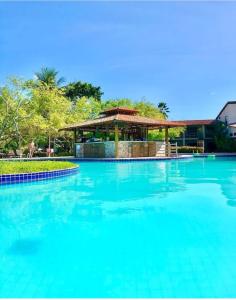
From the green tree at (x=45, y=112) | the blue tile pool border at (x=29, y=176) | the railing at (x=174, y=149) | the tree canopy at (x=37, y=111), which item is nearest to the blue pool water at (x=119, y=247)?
the blue tile pool border at (x=29, y=176)

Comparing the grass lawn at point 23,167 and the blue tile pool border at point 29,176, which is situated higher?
the grass lawn at point 23,167

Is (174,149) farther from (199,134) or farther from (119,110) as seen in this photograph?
(199,134)

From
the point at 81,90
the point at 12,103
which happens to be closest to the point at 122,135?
the point at 12,103

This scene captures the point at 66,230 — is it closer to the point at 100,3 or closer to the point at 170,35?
the point at 100,3

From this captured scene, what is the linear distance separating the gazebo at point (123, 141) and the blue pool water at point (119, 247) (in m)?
15.3

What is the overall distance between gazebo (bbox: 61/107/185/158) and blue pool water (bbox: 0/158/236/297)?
15.3 m

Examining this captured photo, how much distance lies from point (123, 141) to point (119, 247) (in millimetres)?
19314

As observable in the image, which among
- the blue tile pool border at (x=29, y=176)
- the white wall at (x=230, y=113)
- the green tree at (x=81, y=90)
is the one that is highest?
the green tree at (x=81, y=90)

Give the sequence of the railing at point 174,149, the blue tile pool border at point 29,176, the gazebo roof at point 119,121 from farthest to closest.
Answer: the railing at point 174,149
the gazebo roof at point 119,121
the blue tile pool border at point 29,176

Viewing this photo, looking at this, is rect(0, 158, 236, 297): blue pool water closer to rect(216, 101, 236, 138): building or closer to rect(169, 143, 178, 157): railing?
rect(169, 143, 178, 157): railing

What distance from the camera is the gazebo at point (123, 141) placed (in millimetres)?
22578

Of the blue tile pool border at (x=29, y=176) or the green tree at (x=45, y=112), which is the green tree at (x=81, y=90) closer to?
the green tree at (x=45, y=112)

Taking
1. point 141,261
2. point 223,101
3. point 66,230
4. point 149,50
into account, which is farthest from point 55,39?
point 223,101

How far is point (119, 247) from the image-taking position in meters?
3.88
